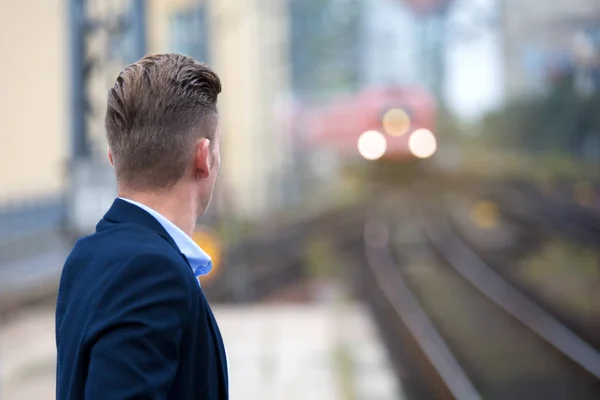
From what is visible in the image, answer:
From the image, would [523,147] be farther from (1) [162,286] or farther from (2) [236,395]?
(1) [162,286]

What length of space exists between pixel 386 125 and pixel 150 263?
13.7m

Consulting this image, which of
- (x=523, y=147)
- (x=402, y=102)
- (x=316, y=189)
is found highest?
(x=402, y=102)

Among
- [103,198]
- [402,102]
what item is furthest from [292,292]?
[103,198]

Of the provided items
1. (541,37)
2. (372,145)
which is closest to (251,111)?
(372,145)

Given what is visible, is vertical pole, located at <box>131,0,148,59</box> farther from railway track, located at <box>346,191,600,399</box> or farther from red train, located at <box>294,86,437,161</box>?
red train, located at <box>294,86,437,161</box>

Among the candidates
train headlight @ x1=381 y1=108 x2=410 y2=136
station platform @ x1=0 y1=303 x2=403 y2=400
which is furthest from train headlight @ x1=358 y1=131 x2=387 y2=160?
station platform @ x1=0 y1=303 x2=403 y2=400

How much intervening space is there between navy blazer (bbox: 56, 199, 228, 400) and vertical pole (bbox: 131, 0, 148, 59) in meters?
5.59

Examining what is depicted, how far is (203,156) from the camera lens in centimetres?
135

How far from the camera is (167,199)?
1357 millimetres

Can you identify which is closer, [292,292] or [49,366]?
[49,366]

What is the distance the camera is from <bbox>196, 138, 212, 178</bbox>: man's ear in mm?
1346

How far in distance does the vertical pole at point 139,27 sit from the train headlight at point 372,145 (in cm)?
834

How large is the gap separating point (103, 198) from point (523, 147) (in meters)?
14.3

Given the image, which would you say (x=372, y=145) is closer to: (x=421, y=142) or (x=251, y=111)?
(x=421, y=142)
